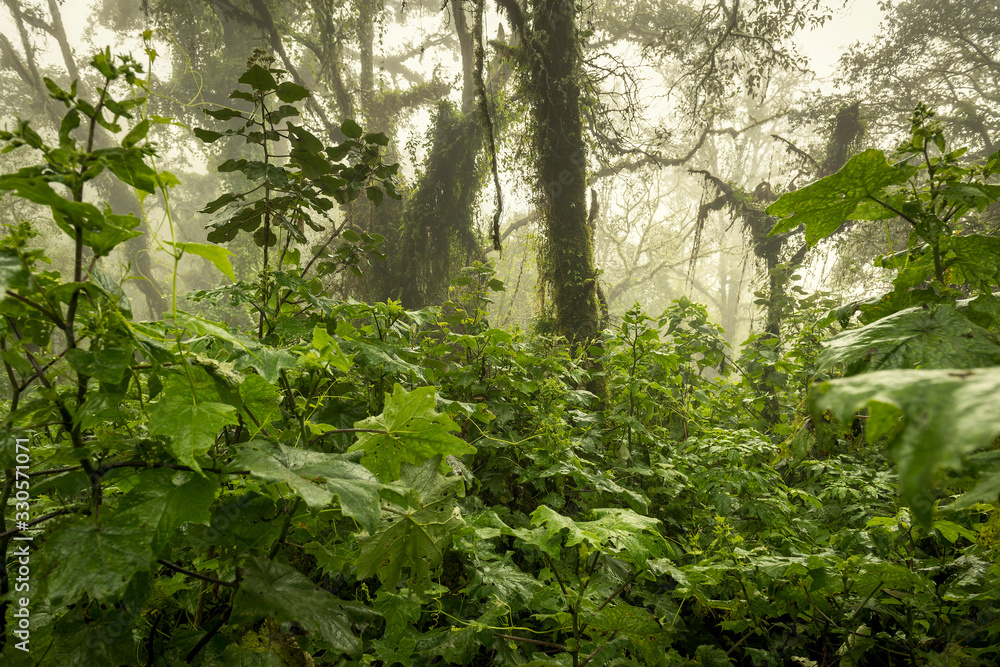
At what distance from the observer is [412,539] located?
914 mm

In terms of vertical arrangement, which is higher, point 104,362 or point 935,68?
point 935,68

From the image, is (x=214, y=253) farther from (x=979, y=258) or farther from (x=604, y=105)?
(x=604, y=105)

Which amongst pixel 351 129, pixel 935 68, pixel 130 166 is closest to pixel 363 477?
pixel 130 166

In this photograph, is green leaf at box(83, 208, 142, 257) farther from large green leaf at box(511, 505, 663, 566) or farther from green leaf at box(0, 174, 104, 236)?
large green leaf at box(511, 505, 663, 566)

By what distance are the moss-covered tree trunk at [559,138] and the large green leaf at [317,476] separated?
11.9 ft

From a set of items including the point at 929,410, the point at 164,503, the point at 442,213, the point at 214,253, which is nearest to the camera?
the point at 929,410

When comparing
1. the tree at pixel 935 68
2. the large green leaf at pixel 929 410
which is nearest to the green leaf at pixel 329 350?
the large green leaf at pixel 929 410

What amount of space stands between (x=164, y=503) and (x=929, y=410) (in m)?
0.95

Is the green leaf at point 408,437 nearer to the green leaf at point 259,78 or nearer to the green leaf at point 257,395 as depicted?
the green leaf at point 257,395

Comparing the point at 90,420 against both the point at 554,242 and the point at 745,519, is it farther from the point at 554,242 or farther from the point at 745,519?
the point at 554,242

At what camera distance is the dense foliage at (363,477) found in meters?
0.63

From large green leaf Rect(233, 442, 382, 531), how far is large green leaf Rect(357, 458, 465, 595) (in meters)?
0.18

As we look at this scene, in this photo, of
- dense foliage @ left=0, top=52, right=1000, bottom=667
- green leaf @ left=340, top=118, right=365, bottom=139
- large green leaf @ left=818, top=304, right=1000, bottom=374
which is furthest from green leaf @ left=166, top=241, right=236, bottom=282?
green leaf @ left=340, top=118, right=365, bottom=139

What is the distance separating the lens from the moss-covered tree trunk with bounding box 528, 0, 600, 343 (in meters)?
4.36
